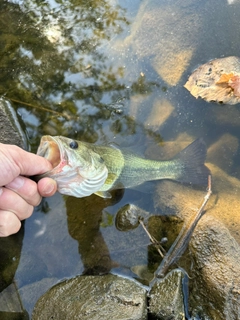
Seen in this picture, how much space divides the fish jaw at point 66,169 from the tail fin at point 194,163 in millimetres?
1303

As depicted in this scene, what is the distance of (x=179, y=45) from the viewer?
4.63 metres

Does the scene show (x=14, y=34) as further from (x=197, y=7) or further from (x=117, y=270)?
(x=117, y=270)

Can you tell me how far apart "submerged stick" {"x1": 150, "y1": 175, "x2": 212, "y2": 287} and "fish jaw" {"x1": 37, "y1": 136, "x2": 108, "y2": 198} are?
3.83 ft

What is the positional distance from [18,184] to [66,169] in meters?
0.42

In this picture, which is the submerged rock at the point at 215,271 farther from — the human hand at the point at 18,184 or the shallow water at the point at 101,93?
the human hand at the point at 18,184

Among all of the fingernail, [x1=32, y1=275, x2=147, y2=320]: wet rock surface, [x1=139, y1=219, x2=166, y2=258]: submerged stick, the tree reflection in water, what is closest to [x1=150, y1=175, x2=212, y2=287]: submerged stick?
[x1=139, y1=219, x2=166, y2=258]: submerged stick

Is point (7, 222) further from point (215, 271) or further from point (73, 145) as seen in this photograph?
point (215, 271)

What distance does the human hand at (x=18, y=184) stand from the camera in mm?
2598

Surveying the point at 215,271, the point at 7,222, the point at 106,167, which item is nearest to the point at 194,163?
the point at 106,167

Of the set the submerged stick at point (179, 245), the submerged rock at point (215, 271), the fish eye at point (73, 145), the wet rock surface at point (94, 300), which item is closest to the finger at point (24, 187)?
the fish eye at point (73, 145)

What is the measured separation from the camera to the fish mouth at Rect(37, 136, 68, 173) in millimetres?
2686

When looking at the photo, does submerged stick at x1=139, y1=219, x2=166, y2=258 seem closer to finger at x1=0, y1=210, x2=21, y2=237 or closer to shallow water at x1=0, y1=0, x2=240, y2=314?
shallow water at x1=0, y1=0, x2=240, y2=314

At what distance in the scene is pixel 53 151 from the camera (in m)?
2.83

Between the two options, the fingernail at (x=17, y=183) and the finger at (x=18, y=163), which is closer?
the finger at (x=18, y=163)
